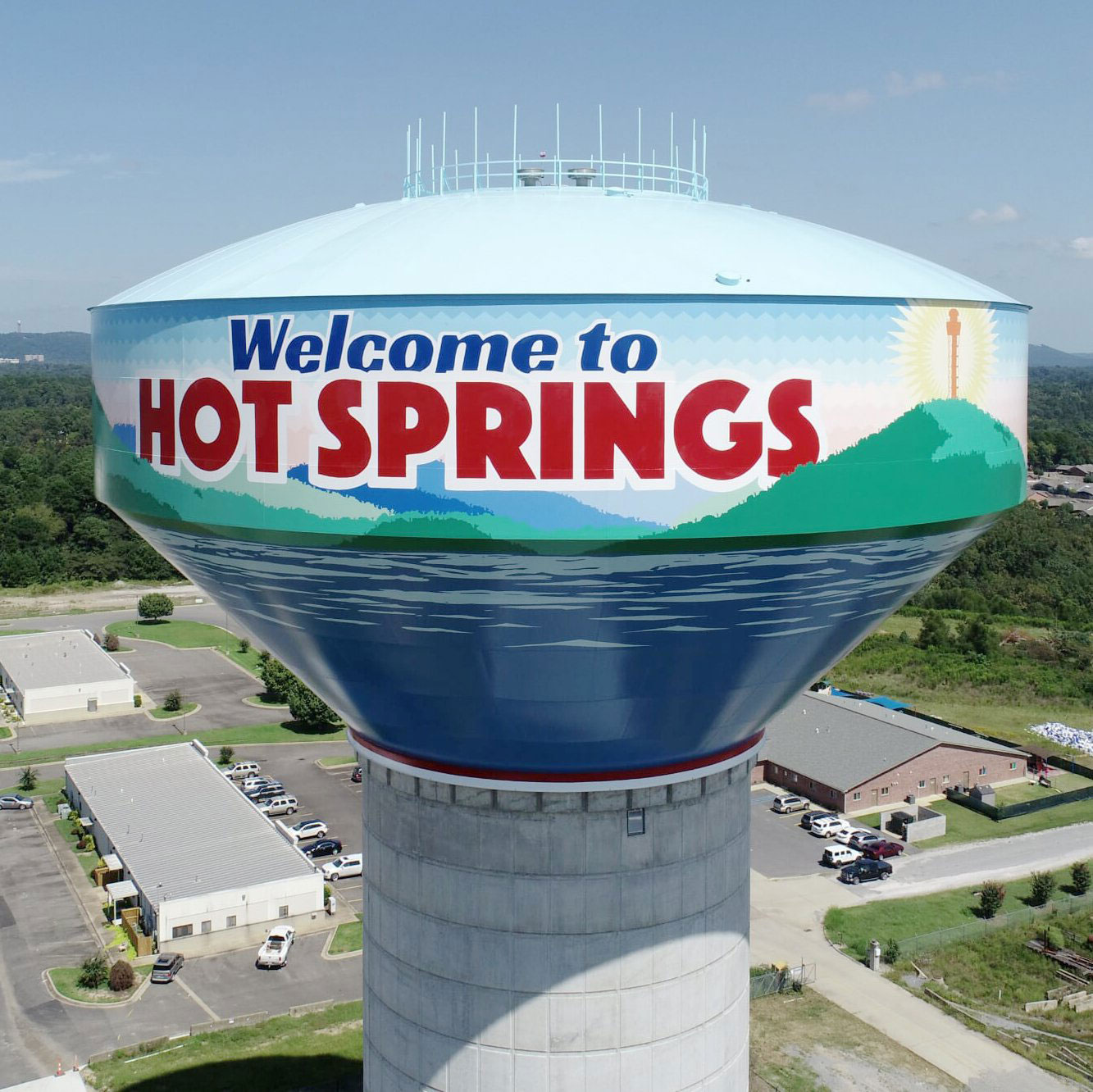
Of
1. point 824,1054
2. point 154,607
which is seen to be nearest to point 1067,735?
point 824,1054

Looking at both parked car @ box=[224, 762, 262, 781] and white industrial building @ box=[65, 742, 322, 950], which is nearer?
white industrial building @ box=[65, 742, 322, 950]

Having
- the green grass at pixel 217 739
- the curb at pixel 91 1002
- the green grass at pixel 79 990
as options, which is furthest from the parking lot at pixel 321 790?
the green grass at pixel 79 990

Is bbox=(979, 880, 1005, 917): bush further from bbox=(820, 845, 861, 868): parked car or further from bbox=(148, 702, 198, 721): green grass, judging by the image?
A: bbox=(148, 702, 198, 721): green grass

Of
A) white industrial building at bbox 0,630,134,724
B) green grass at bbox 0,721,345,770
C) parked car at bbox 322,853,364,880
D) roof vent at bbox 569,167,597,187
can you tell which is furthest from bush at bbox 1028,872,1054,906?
white industrial building at bbox 0,630,134,724

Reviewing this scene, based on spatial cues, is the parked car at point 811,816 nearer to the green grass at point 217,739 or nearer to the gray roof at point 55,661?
the green grass at point 217,739

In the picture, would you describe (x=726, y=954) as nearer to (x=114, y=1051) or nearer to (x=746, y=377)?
(x=746, y=377)

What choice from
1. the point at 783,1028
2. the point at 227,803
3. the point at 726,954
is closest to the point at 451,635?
the point at 726,954
